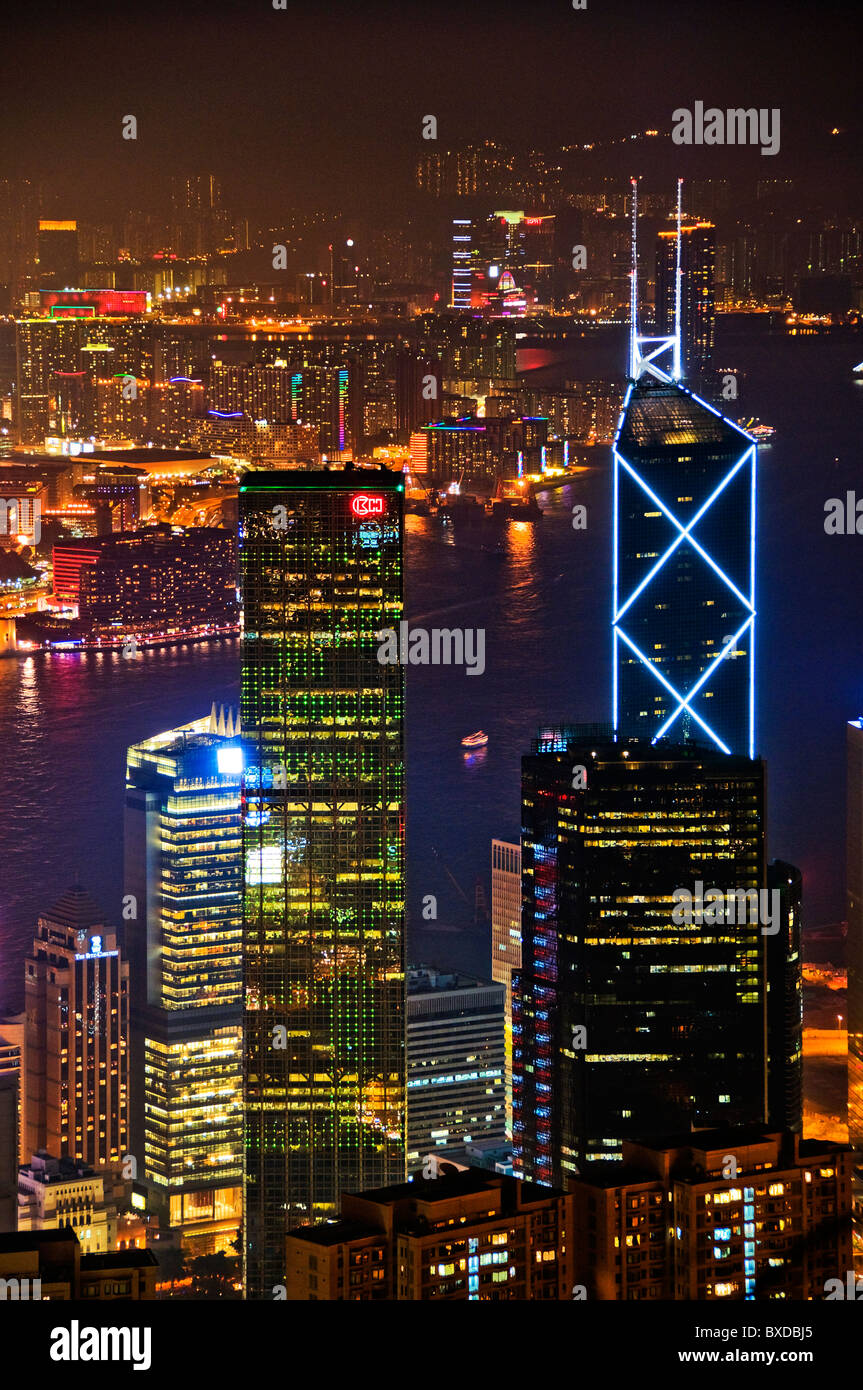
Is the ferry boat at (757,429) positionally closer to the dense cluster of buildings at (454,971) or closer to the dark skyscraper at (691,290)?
the dense cluster of buildings at (454,971)

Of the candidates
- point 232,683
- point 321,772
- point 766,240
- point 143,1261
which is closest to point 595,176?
point 766,240

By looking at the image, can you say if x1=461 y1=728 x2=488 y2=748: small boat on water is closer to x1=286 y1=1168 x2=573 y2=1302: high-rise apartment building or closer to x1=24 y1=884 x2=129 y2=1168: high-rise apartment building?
x1=24 y1=884 x2=129 y2=1168: high-rise apartment building

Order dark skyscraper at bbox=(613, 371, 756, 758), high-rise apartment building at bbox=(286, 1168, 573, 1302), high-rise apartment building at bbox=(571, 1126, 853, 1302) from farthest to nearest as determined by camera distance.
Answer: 1. dark skyscraper at bbox=(613, 371, 756, 758)
2. high-rise apartment building at bbox=(571, 1126, 853, 1302)
3. high-rise apartment building at bbox=(286, 1168, 573, 1302)

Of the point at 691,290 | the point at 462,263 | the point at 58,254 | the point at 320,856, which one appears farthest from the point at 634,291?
the point at 58,254

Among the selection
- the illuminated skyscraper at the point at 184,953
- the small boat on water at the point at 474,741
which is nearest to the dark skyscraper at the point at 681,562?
the small boat on water at the point at 474,741

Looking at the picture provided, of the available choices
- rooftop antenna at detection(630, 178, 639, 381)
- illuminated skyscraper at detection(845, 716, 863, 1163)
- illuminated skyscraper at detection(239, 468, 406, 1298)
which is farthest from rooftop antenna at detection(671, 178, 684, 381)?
illuminated skyscraper at detection(845, 716, 863, 1163)

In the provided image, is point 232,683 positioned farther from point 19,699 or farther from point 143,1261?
point 143,1261
